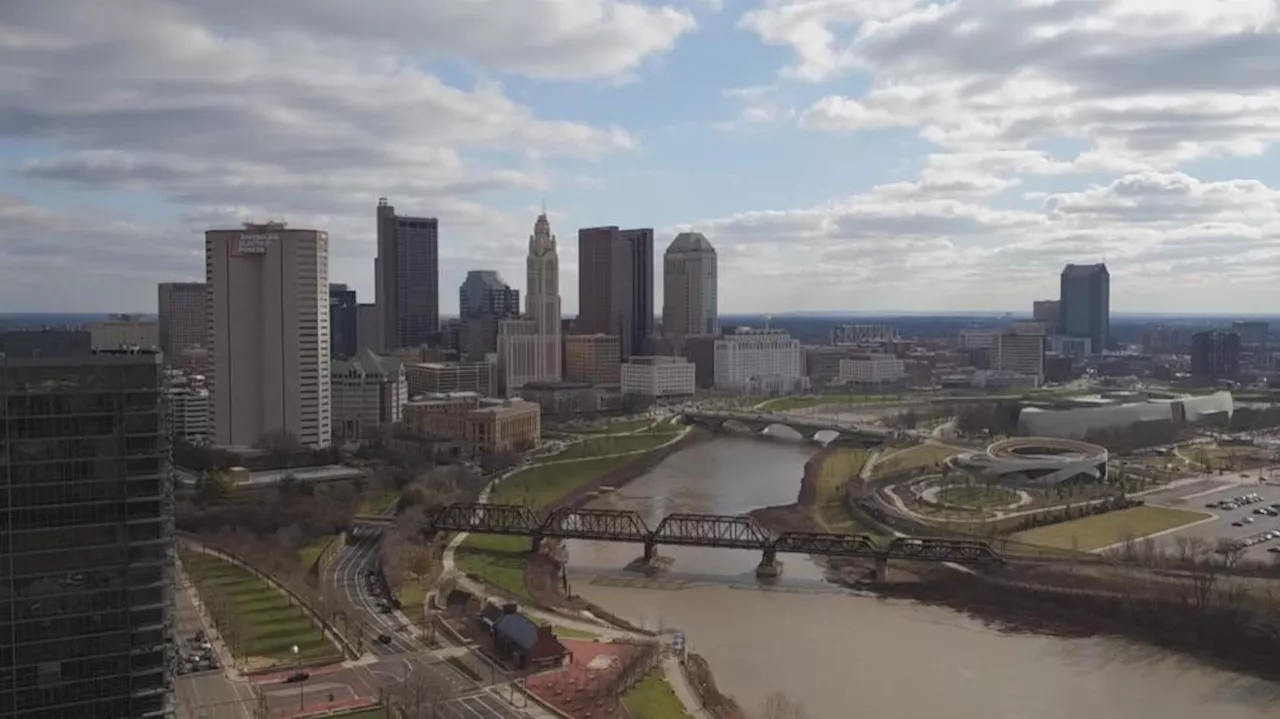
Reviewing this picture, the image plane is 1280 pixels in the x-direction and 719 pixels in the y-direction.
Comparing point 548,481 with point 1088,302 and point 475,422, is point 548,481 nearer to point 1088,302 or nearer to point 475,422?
point 475,422

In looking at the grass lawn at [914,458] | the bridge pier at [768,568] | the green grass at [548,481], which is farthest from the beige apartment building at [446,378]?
the bridge pier at [768,568]

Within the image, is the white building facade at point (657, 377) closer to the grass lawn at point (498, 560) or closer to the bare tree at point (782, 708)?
the grass lawn at point (498, 560)

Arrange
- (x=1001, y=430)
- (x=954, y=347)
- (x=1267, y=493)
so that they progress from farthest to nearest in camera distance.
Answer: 1. (x=954, y=347)
2. (x=1001, y=430)
3. (x=1267, y=493)

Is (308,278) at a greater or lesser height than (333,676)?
greater

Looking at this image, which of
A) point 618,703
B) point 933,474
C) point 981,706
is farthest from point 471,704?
point 933,474

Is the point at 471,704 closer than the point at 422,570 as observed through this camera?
Yes

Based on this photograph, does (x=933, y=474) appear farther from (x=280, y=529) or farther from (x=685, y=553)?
(x=280, y=529)
